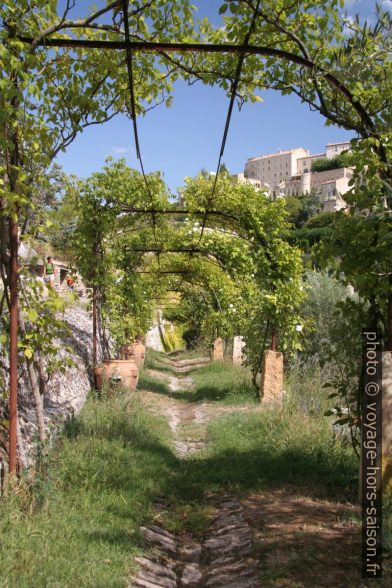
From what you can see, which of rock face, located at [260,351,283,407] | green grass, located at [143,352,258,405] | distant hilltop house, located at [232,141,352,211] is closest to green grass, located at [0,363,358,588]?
rock face, located at [260,351,283,407]

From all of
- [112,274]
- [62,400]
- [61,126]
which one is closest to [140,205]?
[112,274]

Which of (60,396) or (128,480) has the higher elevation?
(60,396)

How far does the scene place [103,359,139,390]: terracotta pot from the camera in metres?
9.23

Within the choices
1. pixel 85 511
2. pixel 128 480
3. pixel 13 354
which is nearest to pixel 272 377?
pixel 128 480

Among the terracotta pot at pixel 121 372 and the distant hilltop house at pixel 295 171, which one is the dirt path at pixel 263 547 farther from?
the distant hilltop house at pixel 295 171

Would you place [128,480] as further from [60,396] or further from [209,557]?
[60,396]

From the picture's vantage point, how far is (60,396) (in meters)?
6.51

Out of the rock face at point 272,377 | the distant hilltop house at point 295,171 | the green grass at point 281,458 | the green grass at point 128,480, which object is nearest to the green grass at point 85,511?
the green grass at point 128,480

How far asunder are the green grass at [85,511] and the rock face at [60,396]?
22cm

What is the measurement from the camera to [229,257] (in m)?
11.8

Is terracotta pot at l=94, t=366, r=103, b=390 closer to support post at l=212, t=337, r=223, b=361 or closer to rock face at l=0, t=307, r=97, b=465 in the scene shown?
rock face at l=0, t=307, r=97, b=465

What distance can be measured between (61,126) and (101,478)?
2999 millimetres

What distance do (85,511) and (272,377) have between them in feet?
20.0

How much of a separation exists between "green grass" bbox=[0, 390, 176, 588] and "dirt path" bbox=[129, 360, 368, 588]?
23 centimetres
